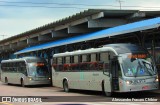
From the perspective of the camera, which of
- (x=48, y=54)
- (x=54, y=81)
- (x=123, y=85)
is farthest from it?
(x=48, y=54)

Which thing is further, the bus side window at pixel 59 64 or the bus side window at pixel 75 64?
the bus side window at pixel 59 64

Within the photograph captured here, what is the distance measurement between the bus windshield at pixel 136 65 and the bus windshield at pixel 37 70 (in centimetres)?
1666

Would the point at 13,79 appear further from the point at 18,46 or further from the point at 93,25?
the point at 18,46

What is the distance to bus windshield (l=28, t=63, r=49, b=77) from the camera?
116ft

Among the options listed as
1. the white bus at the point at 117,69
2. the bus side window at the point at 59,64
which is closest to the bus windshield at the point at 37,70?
the bus side window at the point at 59,64

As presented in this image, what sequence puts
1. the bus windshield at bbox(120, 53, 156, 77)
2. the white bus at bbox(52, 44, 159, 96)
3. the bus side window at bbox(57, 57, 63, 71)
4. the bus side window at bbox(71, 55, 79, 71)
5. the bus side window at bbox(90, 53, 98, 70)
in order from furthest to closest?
the bus side window at bbox(57, 57, 63, 71)
the bus side window at bbox(71, 55, 79, 71)
the bus side window at bbox(90, 53, 98, 70)
the bus windshield at bbox(120, 53, 156, 77)
the white bus at bbox(52, 44, 159, 96)

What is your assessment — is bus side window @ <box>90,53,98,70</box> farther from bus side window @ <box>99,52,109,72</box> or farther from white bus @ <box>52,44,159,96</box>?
bus side window @ <box>99,52,109,72</box>

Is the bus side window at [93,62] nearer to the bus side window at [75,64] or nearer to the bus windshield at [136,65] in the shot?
the bus side window at [75,64]

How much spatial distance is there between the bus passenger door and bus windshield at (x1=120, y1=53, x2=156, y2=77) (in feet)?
1.58

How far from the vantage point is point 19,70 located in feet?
123

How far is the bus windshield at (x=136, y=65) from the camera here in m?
19.5

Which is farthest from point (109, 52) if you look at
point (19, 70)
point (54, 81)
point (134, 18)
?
point (19, 70)

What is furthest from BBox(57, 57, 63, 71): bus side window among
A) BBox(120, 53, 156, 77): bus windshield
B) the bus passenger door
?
BBox(120, 53, 156, 77): bus windshield

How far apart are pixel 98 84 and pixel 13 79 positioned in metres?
19.3
